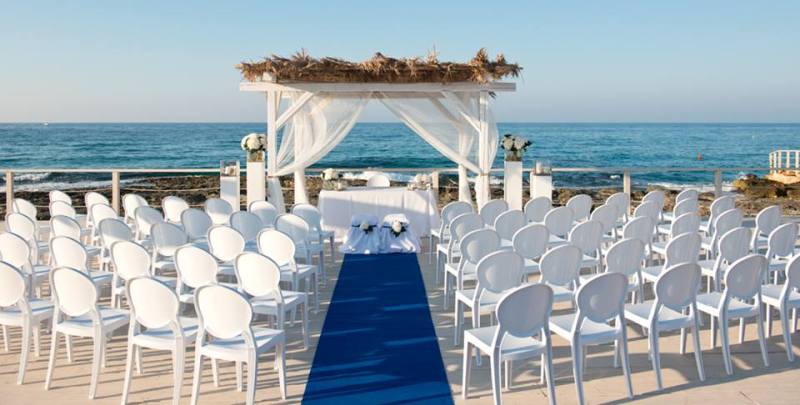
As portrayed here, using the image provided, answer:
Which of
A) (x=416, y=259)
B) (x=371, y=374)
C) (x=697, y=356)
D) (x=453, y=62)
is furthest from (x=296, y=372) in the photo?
(x=453, y=62)

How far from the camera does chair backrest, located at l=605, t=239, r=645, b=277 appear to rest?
5.23 metres

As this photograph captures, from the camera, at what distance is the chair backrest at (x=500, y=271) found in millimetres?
4844

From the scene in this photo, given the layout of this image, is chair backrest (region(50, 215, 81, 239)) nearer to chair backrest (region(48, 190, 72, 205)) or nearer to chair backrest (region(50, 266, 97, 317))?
chair backrest (region(48, 190, 72, 205))

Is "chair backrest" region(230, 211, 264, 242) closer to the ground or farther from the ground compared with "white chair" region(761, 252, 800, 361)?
farther from the ground

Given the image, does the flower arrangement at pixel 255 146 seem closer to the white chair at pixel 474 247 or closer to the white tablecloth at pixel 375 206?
the white tablecloth at pixel 375 206

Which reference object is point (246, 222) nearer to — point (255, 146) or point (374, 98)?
point (255, 146)

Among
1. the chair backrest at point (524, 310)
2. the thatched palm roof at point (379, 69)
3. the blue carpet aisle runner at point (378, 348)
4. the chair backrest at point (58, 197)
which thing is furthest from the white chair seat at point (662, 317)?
the chair backrest at point (58, 197)

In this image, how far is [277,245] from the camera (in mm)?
5895

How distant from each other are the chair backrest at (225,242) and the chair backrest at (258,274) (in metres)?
0.98

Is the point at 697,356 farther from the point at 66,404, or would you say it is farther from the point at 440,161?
the point at 440,161

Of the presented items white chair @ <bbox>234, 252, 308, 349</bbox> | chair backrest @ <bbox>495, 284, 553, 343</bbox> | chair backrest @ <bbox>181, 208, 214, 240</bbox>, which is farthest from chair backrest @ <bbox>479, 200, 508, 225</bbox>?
chair backrest @ <bbox>495, 284, 553, 343</bbox>

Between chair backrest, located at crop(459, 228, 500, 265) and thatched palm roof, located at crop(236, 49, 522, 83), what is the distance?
13.6 ft

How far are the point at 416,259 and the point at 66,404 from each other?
4.84 meters

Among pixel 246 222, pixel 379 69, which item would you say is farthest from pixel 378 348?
pixel 379 69
